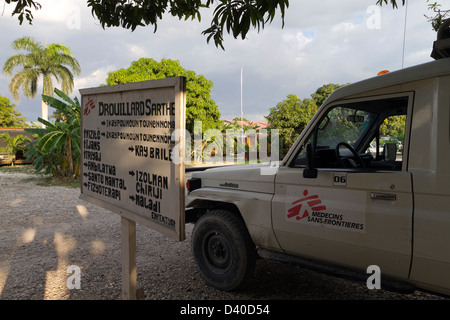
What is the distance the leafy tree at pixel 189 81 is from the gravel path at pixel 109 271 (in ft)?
52.4

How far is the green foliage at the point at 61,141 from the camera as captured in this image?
12266mm

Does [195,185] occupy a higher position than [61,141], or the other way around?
[61,141]

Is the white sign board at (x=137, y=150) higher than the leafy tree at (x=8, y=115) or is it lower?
lower

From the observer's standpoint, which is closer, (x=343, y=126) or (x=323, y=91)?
(x=343, y=126)

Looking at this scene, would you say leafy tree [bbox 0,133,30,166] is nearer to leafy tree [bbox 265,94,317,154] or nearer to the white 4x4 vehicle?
leafy tree [bbox 265,94,317,154]

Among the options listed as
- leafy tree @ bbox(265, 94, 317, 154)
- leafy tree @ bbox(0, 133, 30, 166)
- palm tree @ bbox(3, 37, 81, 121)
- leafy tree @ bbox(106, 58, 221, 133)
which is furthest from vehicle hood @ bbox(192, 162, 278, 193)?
palm tree @ bbox(3, 37, 81, 121)

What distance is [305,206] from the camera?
3.04 meters

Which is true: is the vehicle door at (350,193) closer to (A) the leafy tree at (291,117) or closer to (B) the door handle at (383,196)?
(B) the door handle at (383,196)

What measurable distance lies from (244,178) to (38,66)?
31.9 meters

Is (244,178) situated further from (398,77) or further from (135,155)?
(398,77)

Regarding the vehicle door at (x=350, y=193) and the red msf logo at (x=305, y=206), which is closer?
the vehicle door at (x=350, y=193)

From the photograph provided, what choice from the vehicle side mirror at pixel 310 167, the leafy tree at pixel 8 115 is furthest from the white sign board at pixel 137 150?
the leafy tree at pixel 8 115

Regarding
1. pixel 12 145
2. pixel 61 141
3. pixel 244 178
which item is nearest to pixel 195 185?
pixel 244 178

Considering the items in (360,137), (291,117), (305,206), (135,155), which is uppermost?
(291,117)
